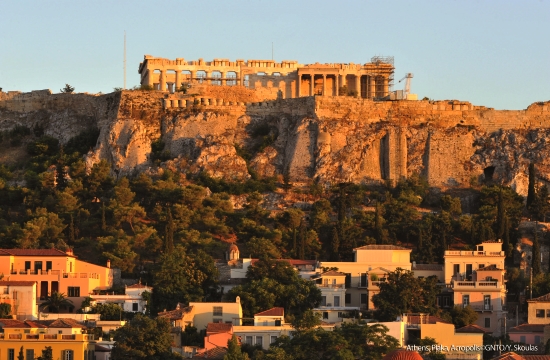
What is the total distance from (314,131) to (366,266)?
57.5ft

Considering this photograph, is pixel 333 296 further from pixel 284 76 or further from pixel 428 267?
pixel 284 76

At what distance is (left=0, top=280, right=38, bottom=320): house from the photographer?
220ft

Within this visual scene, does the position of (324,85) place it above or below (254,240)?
above

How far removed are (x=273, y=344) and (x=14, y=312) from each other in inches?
491

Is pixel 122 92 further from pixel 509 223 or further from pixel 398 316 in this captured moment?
pixel 398 316

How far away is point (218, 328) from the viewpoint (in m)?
62.6

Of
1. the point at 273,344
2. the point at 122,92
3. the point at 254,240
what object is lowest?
the point at 273,344

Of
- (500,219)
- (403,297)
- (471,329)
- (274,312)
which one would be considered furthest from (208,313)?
(500,219)

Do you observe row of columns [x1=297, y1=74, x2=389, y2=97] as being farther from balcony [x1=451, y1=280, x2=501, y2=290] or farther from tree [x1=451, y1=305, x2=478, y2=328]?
tree [x1=451, y1=305, x2=478, y2=328]

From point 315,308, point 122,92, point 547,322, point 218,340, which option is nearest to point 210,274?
point 315,308

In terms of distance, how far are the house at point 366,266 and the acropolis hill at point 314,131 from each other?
1353 cm

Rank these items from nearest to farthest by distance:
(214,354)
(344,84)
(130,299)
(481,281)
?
(214,354) → (130,299) → (481,281) → (344,84)

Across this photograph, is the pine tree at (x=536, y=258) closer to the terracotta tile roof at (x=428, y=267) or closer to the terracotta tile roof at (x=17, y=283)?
the terracotta tile roof at (x=428, y=267)

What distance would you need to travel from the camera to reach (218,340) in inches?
2415
